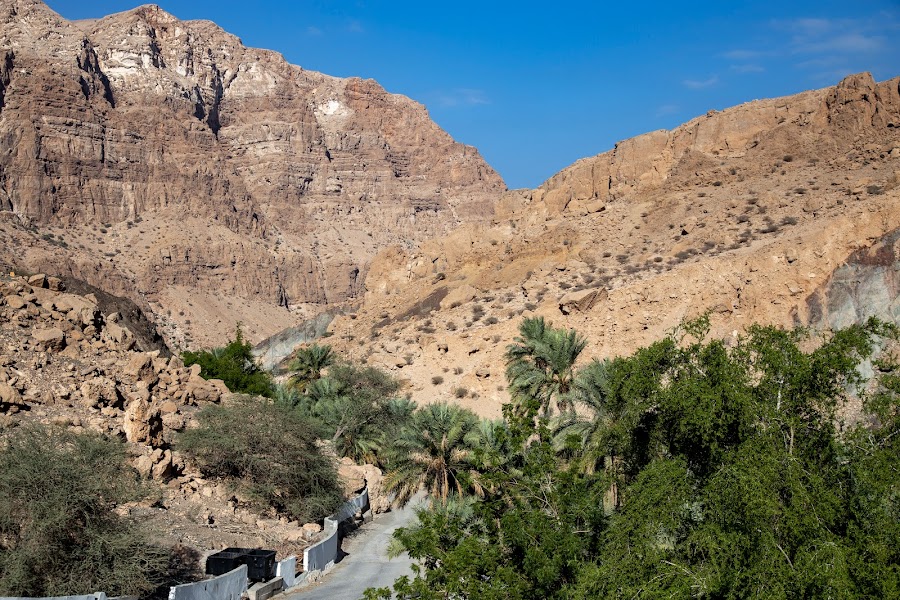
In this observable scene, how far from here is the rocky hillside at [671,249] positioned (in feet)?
126

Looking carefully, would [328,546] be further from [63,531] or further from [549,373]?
[63,531]

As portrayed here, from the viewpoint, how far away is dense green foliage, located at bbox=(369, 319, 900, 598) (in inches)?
443

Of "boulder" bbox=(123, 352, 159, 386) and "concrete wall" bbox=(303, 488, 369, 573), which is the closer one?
"concrete wall" bbox=(303, 488, 369, 573)

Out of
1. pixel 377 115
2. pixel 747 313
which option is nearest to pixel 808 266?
pixel 747 313

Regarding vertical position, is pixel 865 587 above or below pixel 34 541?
below

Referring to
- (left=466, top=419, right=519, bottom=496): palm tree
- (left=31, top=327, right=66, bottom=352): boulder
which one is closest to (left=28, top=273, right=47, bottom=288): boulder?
(left=31, top=327, right=66, bottom=352): boulder

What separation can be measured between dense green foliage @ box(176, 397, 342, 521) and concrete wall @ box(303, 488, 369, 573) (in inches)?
26.2

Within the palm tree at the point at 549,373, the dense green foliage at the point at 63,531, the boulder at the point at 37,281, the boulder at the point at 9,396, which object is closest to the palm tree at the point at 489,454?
the palm tree at the point at 549,373

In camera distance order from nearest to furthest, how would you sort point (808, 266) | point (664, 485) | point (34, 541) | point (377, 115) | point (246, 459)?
point (664, 485)
point (34, 541)
point (246, 459)
point (808, 266)
point (377, 115)

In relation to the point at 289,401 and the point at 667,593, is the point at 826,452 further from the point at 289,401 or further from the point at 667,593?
the point at 289,401

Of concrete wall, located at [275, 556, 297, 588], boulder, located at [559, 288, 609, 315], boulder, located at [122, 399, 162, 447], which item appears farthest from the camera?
boulder, located at [559, 288, 609, 315]

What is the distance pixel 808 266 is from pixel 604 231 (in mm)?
20287

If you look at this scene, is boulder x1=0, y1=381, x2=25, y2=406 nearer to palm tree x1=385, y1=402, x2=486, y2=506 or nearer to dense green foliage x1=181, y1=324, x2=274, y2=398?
palm tree x1=385, y1=402, x2=486, y2=506

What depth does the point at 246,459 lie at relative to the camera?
2517cm
